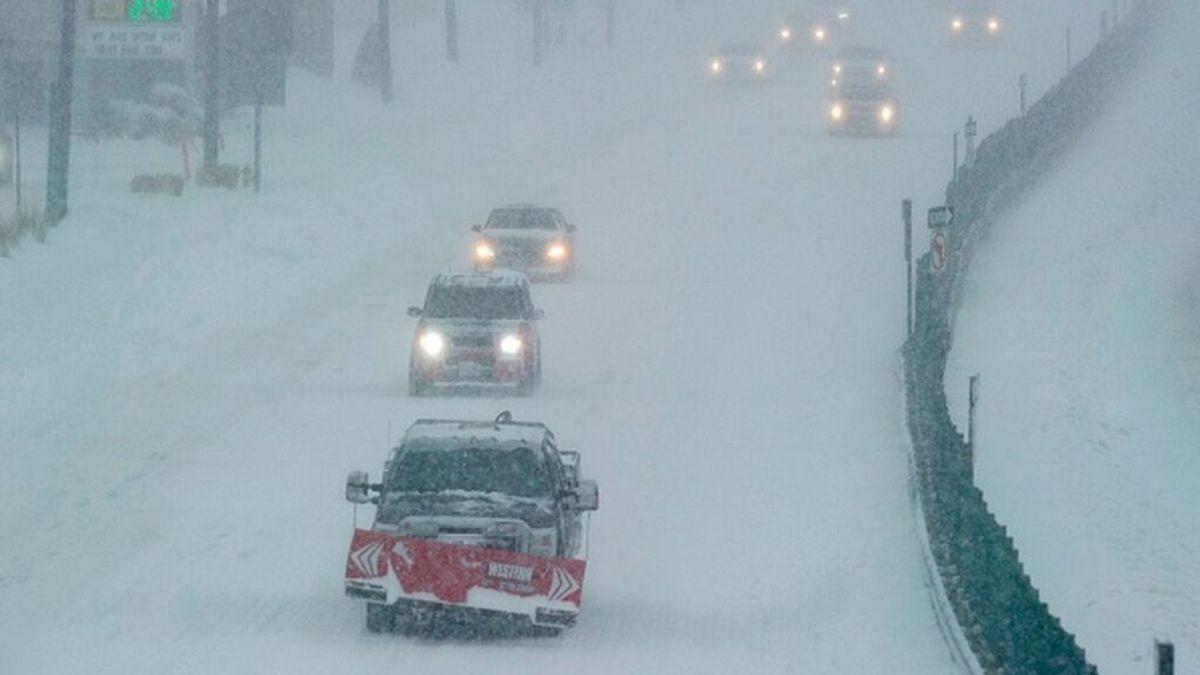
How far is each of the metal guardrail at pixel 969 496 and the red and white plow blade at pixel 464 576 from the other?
318 centimetres

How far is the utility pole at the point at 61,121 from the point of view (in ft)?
121

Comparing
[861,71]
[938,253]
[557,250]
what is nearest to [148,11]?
[557,250]

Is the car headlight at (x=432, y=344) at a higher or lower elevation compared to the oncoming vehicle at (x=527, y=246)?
lower

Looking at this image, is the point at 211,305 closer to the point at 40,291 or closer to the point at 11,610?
the point at 40,291

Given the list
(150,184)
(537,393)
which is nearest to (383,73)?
(150,184)

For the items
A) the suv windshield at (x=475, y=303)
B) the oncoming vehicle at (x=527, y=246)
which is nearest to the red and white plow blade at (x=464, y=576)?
the suv windshield at (x=475, y=303)

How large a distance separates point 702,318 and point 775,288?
3607mm

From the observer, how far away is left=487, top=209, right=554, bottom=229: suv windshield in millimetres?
39750

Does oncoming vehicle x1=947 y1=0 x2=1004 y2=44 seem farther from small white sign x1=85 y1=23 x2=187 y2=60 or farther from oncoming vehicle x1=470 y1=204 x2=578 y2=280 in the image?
oncoming vehicle x1=470 y1=204 x2=578 y2=280

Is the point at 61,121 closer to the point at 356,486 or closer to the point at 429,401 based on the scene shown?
the point at 429,401

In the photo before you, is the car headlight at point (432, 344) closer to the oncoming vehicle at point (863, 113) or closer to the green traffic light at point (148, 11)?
the green traffic light at point (148, 11)

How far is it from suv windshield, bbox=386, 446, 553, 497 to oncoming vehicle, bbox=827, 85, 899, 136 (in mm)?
47677

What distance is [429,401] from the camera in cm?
2872

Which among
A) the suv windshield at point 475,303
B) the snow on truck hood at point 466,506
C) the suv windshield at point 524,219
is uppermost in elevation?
the suv windshield at point 524,219
